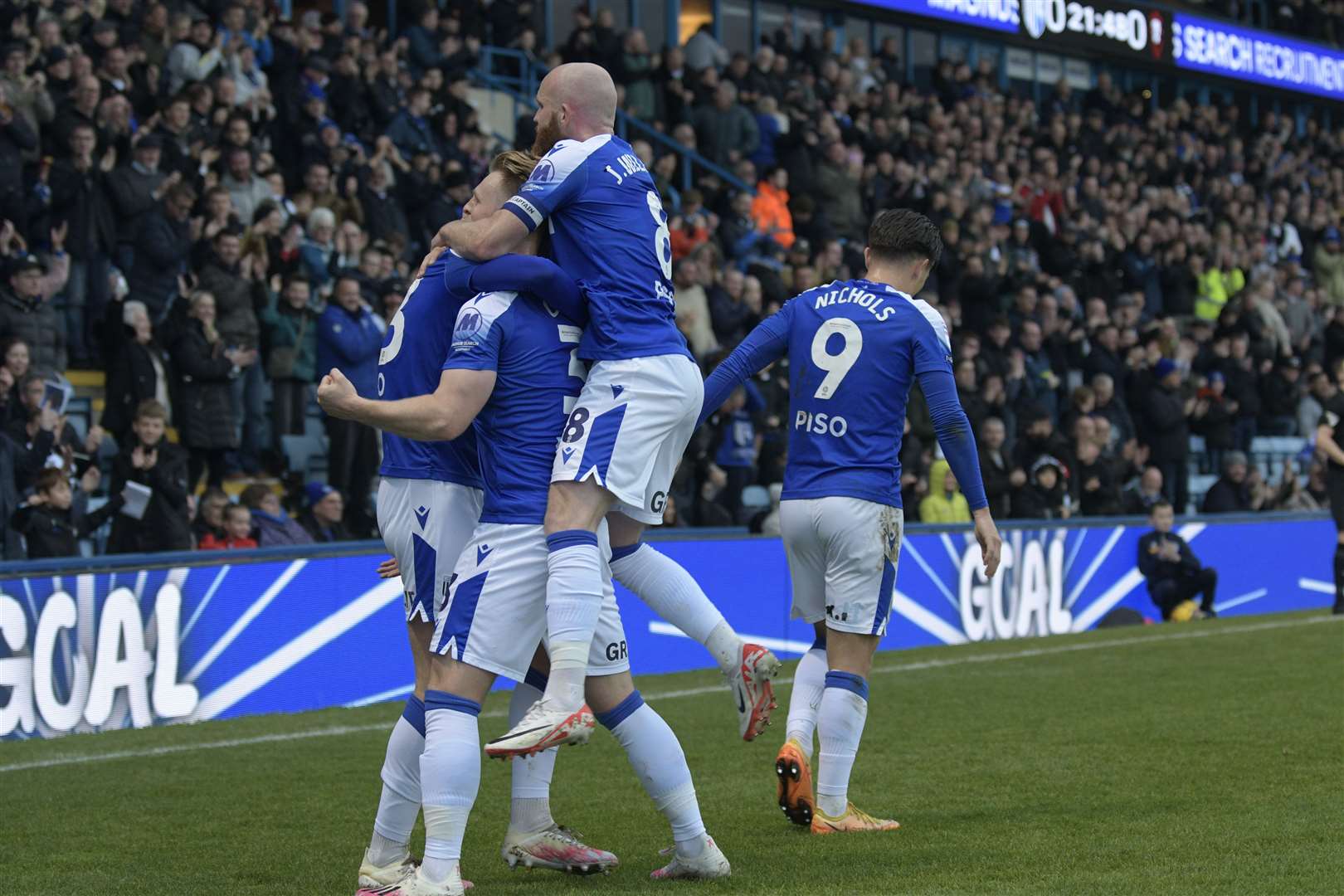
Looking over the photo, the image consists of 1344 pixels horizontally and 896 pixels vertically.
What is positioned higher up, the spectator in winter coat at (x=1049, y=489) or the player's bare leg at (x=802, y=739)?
the player's bare leg at (x=802, y=739)

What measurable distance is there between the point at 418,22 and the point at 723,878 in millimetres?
14755

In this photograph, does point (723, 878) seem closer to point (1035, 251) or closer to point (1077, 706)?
point (1077, 706)

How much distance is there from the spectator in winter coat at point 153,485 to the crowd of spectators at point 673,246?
0.02 metres

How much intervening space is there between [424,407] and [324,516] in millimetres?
8039

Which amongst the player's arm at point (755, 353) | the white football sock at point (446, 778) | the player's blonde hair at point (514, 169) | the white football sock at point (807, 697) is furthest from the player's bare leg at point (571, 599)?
the white football sock at point (807, 697)

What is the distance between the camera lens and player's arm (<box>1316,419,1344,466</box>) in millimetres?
15797

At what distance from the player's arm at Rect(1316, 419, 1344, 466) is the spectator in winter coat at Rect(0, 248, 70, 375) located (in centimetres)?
1058

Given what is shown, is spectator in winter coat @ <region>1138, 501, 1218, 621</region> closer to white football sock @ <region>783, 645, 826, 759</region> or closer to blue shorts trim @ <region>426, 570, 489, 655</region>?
white football sock @ <region>783, 645, 826, 759</region>

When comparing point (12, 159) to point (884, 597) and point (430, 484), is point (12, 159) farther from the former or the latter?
point (884, 597)

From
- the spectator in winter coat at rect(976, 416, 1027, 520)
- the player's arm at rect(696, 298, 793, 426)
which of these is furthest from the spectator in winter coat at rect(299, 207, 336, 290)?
the player's arm at rect(696, 298, 793, 426)

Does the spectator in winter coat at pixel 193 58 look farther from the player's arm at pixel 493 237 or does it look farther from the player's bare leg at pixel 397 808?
the player's bare leg at pixel 397 808

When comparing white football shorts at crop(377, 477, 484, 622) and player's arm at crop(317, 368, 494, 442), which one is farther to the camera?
white football shorts at crop(377, 477, 484, 622)

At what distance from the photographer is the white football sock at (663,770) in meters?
5.25

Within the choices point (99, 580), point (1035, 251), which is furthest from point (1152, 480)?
point (99, 580)
